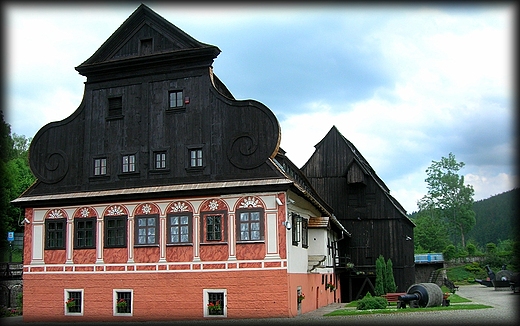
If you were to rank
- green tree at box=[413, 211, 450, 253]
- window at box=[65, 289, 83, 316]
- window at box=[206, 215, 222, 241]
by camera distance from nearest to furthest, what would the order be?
window at box=[206, 215, 222, 241] → window at box=[65, 289, 83, 316] → green tree at box=[413, 211, 450, 253]

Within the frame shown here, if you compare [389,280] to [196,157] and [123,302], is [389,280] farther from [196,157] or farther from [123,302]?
[123,302]

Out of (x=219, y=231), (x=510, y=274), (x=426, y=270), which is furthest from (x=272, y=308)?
(x=426, y=270)

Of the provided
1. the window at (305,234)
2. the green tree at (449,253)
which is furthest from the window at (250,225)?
the green tree at (449,253)

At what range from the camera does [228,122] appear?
92.8 ft

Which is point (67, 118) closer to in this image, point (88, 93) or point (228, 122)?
point (88, 93)

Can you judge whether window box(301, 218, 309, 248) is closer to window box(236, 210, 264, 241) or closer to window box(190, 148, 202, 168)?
window box(236, 210, 264, 241)

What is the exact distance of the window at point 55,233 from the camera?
29.9 meters

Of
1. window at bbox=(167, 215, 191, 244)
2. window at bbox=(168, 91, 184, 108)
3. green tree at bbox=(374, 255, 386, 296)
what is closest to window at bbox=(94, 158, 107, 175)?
window at bbox=(168, 91, 184, 108)

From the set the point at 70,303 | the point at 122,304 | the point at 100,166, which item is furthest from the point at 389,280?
the point at 70,303

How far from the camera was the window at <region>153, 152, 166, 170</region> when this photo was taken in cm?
2914

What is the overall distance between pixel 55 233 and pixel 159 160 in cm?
629

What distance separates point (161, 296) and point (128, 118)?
8.62 m

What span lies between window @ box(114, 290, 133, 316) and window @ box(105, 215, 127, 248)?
7.00 ft

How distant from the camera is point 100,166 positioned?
30.2 meters
